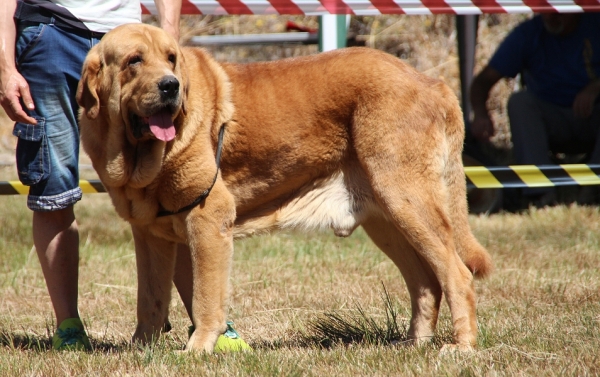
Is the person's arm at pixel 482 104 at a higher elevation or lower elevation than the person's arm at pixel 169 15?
lower

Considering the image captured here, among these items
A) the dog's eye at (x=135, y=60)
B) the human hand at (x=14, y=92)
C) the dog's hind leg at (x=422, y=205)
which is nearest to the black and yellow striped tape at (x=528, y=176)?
the dog's hind leg at (x=422, y=205)

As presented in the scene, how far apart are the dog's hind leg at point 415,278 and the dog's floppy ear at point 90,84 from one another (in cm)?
153

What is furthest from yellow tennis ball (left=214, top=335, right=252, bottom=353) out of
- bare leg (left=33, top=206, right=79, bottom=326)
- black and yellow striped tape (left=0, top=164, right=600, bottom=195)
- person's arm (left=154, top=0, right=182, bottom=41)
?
black and yellow striped tape (left=0, top=164, right=600, bottom=195)

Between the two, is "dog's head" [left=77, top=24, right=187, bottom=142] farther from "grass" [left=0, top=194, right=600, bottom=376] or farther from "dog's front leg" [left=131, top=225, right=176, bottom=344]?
"grass" [left=0, top=194, right=600, bottom=376]

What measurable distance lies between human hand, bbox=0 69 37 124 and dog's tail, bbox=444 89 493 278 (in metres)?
1.95

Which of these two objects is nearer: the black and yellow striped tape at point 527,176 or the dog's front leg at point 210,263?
the dog's front leg at point 210,263

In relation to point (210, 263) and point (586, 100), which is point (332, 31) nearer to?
point (586, 100)

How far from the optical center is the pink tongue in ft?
10.2

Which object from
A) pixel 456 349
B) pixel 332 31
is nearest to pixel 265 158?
pixel 456 349

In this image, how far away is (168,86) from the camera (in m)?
3.01

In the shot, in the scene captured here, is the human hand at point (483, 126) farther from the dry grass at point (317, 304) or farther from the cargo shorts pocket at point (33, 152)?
the cargo shorts pocket at point (33, 152)

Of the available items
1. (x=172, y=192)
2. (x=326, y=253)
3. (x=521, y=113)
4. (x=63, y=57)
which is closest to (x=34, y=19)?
(x=63, y=57)

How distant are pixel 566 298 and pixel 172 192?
2.49m

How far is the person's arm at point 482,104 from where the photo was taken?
23.5 feet
